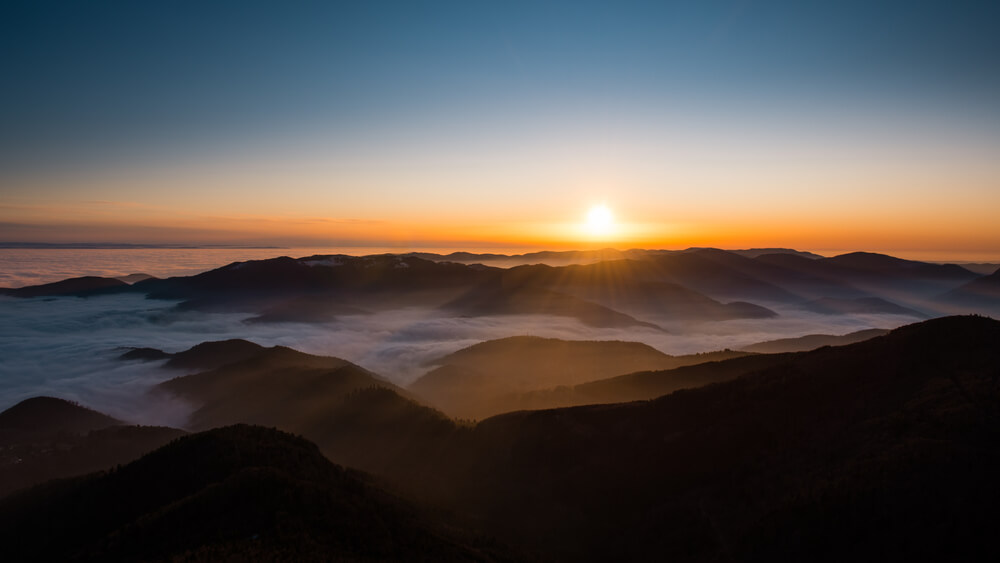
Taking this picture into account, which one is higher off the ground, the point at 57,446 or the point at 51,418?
the point at 57,446

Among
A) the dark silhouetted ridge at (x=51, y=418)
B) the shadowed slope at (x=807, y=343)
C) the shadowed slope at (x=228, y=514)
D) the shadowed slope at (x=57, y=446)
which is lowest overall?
the dark silhouetted ridge at (x=51, y=418)

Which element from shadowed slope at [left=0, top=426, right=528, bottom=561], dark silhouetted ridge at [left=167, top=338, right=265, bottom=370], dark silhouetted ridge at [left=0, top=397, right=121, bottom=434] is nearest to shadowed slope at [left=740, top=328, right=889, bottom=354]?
shadowed slope at [left=0, top=426, right=528, bottom=561]

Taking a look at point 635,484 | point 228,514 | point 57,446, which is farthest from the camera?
point 57,446

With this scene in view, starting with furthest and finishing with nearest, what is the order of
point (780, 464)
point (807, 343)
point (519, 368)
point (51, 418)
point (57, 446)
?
point (807, 343), point (519, 368), point (51, 418), point (57, 446), point (780, 464)

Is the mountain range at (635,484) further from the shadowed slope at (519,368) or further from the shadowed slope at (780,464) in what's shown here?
the shadowed slope at (519,368)

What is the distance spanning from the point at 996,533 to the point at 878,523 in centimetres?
524

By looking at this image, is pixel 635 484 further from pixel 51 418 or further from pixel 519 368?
pixel 51 418

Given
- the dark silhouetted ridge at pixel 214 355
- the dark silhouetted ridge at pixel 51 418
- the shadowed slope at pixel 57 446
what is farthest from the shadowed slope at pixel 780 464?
Result: the dark silhouetted ridge at pixel 214 355

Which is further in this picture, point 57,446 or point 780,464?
point 57,446

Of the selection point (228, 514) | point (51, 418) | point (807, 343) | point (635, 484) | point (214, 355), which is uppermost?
point (228, 514)

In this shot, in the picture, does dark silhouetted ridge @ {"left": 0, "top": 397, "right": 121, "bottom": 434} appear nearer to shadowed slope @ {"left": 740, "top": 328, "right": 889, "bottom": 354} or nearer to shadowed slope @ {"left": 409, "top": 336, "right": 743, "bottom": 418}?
shadowed slope @ {"left": 409, "top": 336, "right": 743, "bottom": 418}

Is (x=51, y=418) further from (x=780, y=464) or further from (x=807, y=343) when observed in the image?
(x=807, y=343)

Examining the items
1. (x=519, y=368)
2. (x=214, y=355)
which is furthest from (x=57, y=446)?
(x=519, y=368)

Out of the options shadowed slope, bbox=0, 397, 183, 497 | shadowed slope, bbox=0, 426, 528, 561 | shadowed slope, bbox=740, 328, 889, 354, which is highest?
shadowed slope, bbox=0, 426, 528, 561
